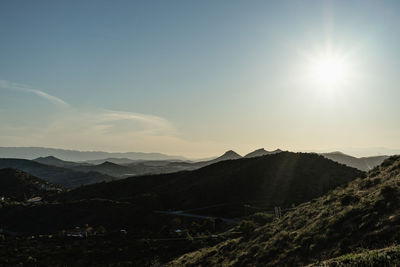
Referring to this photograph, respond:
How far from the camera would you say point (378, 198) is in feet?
72.0

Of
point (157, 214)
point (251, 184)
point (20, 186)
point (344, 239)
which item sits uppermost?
point (344, 239)

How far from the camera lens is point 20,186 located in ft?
561

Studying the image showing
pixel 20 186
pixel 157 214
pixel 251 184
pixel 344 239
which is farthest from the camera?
pixel 20 186

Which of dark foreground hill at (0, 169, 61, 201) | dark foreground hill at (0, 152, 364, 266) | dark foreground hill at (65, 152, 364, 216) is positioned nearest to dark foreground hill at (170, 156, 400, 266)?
dark foreground hill at (0, 152, 364, 266)

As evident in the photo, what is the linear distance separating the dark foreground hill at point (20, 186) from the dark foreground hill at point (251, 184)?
33593 mm

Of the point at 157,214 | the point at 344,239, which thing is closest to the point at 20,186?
the point at 157,214

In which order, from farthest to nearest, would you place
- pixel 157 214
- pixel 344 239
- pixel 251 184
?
1. pixel 251 184
2. pixel 157 214
3. pixel 344 239

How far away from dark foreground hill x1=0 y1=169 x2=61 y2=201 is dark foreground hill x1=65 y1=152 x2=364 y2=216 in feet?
110

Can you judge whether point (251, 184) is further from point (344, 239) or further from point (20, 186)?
point (20, 186)

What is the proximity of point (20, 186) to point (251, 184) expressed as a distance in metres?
149

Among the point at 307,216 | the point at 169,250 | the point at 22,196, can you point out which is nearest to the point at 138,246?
the point at 169,250

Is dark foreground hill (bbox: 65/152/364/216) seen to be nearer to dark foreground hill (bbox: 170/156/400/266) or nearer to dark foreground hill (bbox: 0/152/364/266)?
dark foreground hill (bbox: 0/152/364/266)

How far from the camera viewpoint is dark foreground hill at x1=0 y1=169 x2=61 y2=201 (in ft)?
525

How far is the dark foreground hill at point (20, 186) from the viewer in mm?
160000
